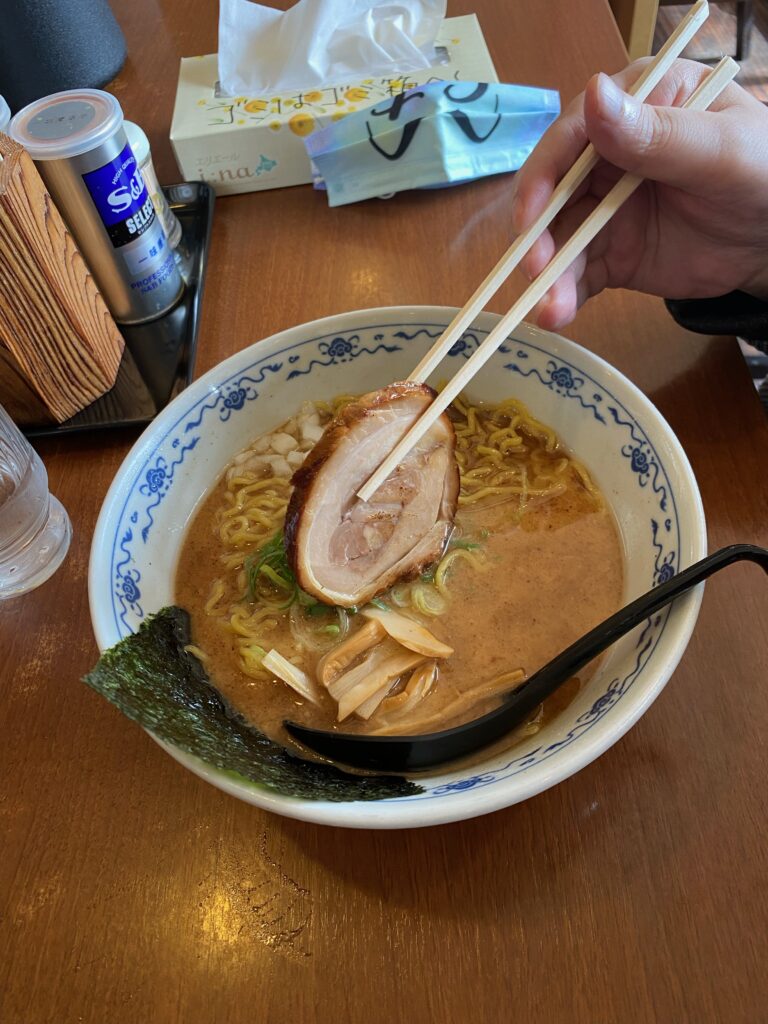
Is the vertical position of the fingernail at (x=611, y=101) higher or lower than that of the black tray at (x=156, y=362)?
higher

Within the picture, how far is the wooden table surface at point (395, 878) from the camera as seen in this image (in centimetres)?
75

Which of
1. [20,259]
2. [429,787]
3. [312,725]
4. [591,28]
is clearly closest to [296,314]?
[20,259]

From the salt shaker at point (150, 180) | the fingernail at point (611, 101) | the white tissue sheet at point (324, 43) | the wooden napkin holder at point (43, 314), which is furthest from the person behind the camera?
the white tissue sheet at point (324, 43)

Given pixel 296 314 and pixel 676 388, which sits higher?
pixel 296 314

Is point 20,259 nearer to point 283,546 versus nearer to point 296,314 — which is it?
point 296,314

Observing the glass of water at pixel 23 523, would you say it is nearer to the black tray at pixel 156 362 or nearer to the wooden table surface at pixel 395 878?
the wooden table surface at pixel 395 878

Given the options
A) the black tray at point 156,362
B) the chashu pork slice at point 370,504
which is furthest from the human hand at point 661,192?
the black tray at point 156,362

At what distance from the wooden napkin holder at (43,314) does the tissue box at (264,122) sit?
490 mm

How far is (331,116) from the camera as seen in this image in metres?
1.66

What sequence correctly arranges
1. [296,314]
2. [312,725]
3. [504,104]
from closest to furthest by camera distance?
[312,725] < [296,314] < [504,104]

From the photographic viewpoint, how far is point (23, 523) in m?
1.14

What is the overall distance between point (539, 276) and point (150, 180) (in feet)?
2.98

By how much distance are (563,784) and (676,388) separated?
0.72 m

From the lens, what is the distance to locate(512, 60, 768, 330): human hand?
963 millimetres
